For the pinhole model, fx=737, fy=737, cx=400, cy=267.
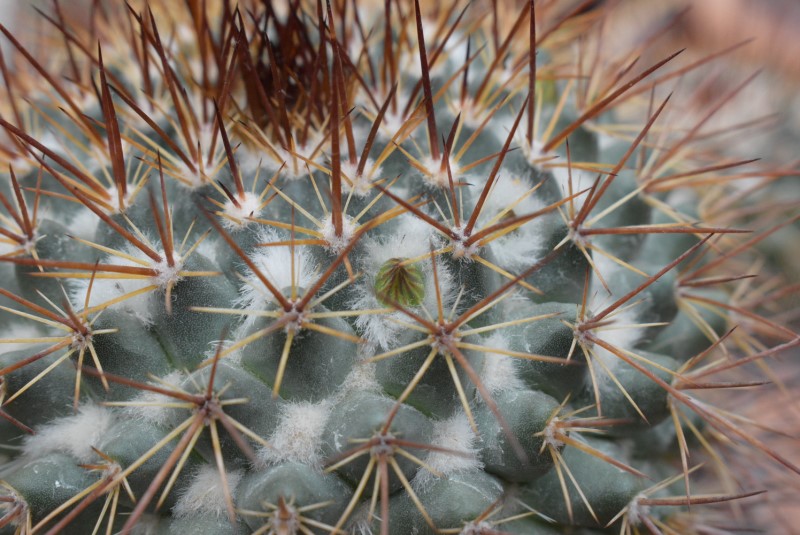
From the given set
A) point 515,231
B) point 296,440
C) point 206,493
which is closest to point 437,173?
point 515,231

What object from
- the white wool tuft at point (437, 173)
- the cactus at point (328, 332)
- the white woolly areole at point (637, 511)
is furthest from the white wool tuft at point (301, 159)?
the white woolly areole at point (637, 511)

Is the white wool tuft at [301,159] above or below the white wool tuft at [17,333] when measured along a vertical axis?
above

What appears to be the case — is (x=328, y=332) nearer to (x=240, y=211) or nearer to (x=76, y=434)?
(x=240, y=211)

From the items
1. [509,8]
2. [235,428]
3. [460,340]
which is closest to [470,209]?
[460,340]

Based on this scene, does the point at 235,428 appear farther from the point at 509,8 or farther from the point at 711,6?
the point at 711,6

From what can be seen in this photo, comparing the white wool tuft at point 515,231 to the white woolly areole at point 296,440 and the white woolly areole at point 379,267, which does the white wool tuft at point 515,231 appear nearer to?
the white woolly areole at point 379,267

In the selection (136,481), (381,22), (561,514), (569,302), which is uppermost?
(381,22)
